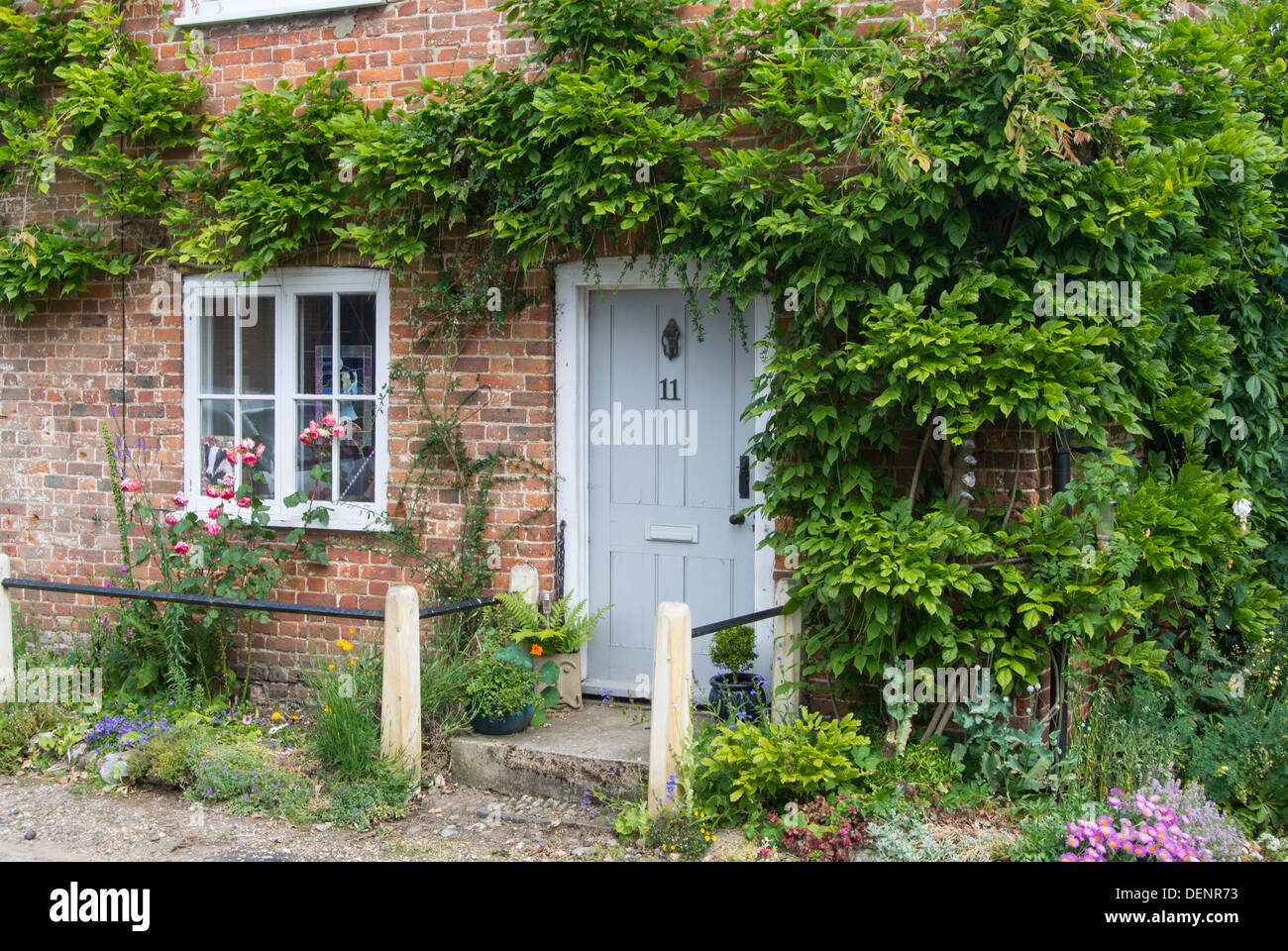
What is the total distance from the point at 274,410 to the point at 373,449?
74cm

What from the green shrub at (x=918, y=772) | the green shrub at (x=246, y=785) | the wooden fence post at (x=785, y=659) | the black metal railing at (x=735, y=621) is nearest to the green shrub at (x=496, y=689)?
the green shrub at (x=246, y=785)

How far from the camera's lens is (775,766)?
4.89 metres

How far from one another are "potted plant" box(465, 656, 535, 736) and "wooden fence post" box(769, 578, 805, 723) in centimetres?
126

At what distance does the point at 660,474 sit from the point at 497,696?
58.2 inches

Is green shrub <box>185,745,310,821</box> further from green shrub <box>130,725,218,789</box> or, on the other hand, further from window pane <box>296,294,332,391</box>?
window pane <box>296,294,332,391</box>

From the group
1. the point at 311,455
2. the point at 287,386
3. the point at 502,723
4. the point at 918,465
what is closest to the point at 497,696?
the point at 502,723

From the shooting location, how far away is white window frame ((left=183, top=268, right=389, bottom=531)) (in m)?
6.82

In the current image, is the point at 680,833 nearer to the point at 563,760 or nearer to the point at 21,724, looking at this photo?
the point at 563,760

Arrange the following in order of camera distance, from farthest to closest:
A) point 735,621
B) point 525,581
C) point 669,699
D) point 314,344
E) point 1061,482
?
point 314,344 < point 525,581 < point 1061,482 < point 735,621 < point 669,699

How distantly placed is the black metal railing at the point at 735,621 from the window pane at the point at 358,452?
2.54 metres

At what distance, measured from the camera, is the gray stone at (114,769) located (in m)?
6.05

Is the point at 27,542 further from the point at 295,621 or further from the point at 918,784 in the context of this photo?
the point at 918,784

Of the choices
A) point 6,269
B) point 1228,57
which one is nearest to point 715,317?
point 1228,57

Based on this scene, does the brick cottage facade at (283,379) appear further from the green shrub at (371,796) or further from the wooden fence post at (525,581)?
the green shrub at (371,796)
